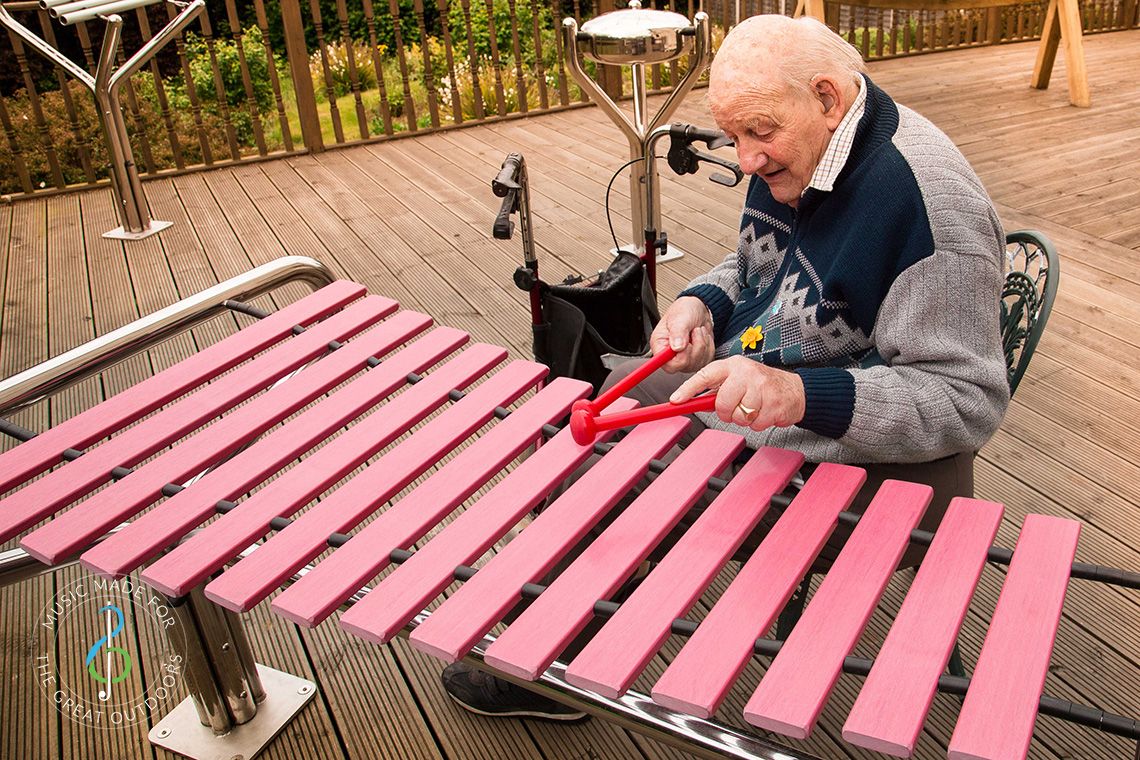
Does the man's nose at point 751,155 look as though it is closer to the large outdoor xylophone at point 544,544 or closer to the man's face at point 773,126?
the man's face at point 773,126

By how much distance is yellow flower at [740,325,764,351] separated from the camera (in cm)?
144

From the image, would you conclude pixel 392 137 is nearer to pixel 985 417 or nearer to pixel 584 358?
pixel 584 358

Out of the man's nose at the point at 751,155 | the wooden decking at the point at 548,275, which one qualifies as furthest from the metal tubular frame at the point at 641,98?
the man's nose at the point at 751,155

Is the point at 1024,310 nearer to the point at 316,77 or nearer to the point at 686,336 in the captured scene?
the point at 686,336

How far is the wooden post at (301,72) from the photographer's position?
14.8 ft

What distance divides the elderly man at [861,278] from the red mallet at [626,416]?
2 cm

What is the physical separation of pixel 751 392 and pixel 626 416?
0.16 m

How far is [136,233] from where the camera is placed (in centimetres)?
381

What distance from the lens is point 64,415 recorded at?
2566 millimetres

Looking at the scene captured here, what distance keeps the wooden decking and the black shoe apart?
0.08ft

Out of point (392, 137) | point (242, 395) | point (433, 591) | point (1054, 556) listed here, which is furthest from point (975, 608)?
point (392, 137)

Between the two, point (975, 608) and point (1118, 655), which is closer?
A: point (1118, 655)

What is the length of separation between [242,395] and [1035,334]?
46.8 inches

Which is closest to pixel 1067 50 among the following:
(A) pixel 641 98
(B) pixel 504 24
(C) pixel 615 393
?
(A) pixel 641 98
